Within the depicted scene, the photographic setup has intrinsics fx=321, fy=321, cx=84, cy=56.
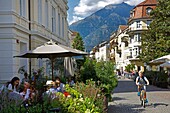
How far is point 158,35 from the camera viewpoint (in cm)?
3425

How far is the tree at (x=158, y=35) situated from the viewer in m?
31.3

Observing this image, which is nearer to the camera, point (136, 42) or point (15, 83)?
point (15, 83)

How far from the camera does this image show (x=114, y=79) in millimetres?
15086

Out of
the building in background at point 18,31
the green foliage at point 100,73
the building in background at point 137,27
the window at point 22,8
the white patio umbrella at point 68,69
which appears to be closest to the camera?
the green foliage at point 100,73

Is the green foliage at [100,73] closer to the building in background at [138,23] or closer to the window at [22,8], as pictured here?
the window at [22,8]

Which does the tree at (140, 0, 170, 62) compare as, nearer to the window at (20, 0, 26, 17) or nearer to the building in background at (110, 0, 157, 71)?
the window at (20, 0, 26, 17)

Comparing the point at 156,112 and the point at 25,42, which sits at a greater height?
the point at 25,42

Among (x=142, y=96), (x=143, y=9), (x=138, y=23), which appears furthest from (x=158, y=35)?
(x=138, y=23)

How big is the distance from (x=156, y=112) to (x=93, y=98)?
5223 mm

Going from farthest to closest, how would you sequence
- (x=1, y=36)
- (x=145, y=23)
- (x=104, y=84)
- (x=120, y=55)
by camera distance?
1. (x=120, y=55)
2. (x=145, y=23)
3. (x=1, y=36)
4. (x=104, y=84)

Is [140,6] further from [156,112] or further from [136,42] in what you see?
[156,112]

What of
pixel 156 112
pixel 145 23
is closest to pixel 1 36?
pixel 156 112

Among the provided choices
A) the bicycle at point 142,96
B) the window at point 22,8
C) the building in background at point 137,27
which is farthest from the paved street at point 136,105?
the building in background at point 137,27

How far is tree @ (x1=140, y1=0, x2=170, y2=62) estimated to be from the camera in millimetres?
31275
